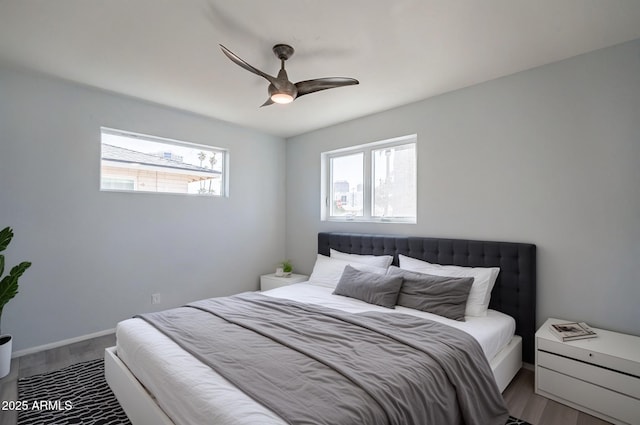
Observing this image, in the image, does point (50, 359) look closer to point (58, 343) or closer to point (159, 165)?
point (58, 343)

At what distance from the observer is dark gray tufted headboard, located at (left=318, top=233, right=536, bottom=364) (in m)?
2.51

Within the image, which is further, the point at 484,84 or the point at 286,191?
the point at 286,191

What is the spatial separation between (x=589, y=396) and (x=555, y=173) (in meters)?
1.60

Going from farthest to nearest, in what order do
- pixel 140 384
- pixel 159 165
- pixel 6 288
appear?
pixel 159 165, pixel 6 288, pixel 140 384

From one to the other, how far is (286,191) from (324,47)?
284 cm

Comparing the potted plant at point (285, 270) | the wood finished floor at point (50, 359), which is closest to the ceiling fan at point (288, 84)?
the potted plant at point (285, 270)

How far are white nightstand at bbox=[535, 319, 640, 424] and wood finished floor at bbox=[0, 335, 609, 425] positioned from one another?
8cm

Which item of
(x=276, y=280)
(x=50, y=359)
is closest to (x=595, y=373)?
(x=276, y=280)

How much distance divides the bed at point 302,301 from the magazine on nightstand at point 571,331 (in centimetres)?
27

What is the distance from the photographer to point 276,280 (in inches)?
164

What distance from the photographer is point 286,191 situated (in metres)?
4.90

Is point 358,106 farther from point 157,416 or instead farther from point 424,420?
point 157,416

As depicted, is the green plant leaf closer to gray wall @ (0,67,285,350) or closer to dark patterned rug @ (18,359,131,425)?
gray wall @ (0,67,285,350)

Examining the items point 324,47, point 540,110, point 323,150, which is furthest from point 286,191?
point 540,110
